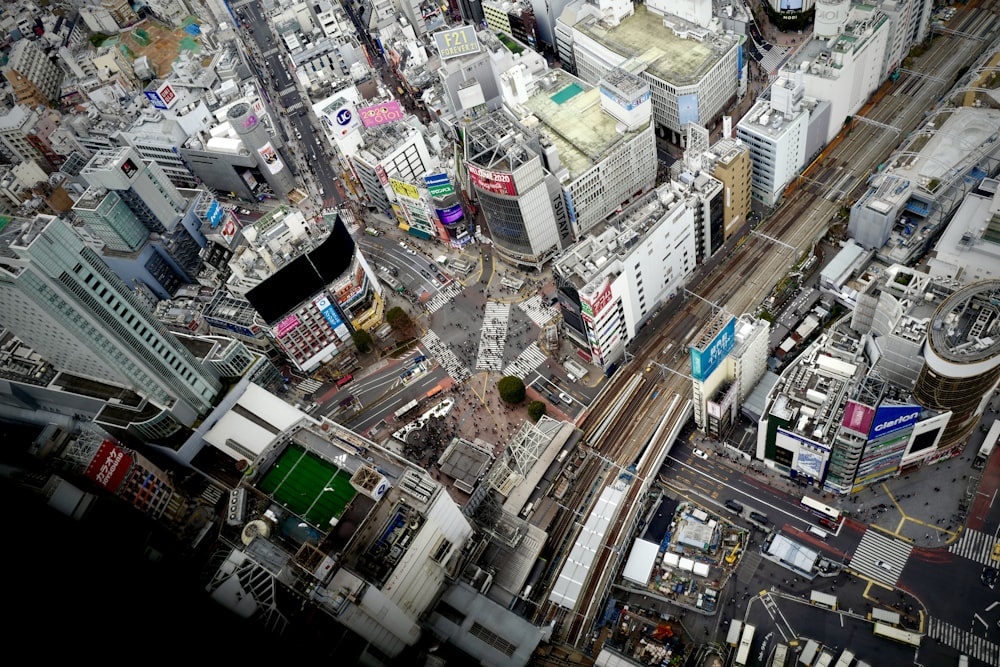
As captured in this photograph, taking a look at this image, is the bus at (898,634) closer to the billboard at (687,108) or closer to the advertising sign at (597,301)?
the advertising sign at (597,301)

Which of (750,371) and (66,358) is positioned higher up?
(66,358)

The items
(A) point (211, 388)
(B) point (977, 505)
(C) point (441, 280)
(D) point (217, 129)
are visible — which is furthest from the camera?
(D) point (217, 129)

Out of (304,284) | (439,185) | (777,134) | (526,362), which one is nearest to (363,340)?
(304,284)

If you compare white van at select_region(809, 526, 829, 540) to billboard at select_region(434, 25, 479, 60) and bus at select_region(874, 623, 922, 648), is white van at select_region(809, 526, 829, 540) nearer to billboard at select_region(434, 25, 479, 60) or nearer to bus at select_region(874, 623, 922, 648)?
bus at select_region(874, 623, 922, 648)

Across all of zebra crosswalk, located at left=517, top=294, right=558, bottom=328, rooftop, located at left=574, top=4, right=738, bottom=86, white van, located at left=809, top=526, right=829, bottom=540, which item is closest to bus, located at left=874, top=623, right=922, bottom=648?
white van, located at left=809, top=526, right=829, bottom=540

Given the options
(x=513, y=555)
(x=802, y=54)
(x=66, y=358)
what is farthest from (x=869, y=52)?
(x=66, y=358)

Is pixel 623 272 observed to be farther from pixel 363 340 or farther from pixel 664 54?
pixel 664 54

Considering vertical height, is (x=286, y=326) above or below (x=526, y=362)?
above

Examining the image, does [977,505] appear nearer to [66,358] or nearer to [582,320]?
[582,320]

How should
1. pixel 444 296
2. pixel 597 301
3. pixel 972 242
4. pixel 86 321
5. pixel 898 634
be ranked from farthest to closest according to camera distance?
pixel 444 296
pixel 597 301
pixel 972 242
pixel 86 321
pixel 898 634
